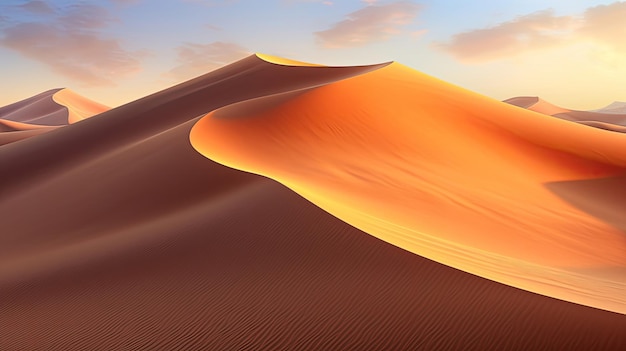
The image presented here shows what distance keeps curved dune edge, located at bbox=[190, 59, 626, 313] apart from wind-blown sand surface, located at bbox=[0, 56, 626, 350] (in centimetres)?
42

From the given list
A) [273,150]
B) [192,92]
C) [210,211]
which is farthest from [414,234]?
[192,92]

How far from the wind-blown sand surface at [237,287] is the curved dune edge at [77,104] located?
3203 inches

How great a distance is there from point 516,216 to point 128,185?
7.14m

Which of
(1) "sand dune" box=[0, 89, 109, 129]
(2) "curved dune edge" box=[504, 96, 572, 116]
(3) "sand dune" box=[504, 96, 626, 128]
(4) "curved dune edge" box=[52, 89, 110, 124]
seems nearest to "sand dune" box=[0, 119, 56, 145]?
(1) "sand dune" box=[0, 89, 109, 129]

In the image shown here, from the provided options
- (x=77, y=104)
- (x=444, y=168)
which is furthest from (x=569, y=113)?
(x=77, y=104)

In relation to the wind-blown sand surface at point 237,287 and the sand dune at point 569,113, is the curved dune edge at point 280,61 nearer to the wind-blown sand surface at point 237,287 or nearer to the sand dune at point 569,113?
the wind-blown sand surface at point 237,287

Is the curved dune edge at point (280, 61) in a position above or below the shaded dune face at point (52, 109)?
above

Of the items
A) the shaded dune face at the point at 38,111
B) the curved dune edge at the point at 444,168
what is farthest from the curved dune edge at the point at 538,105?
the curved dune edge at the point at 444,168

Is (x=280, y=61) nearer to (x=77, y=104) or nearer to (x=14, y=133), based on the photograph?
(x=14, y=133)

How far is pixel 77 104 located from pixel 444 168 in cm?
9730

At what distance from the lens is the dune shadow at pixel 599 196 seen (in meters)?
9.53

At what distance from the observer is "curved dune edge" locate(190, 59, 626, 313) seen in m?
5.79

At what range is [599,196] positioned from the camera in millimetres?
11406

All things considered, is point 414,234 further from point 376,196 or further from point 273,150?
point 273,150
